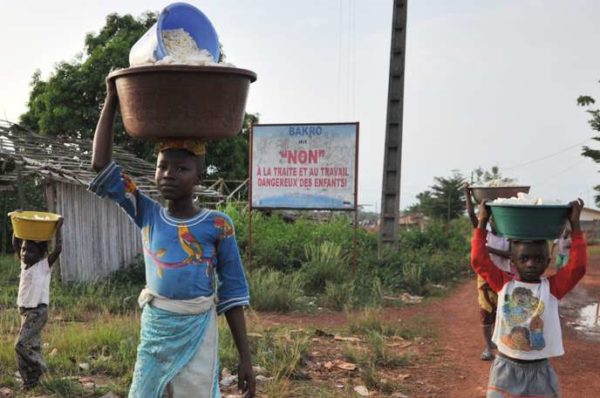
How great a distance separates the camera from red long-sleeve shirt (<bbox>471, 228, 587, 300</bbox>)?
3.34m

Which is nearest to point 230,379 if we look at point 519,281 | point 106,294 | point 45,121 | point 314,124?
point 519,281

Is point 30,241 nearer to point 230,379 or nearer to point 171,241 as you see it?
point 230,379

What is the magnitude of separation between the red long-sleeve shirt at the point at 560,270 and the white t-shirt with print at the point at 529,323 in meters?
0.06

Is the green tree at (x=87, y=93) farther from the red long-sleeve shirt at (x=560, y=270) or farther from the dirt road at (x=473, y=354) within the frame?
the red long-sleeve shirt at (x=560, y=270)

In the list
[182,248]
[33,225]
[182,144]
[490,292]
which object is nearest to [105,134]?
[182,144]

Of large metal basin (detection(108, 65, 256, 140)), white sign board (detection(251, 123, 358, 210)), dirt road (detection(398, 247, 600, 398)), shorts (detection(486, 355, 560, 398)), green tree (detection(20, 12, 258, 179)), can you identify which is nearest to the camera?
large metal basin (detection(108, 65, 256, 140))

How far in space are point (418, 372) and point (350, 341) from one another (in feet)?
3.77

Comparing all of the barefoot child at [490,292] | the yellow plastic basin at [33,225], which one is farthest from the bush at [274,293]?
the yellow plastic basin at [33,225]

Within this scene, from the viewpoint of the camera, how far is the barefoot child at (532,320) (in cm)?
333

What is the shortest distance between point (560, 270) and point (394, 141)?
9784mm

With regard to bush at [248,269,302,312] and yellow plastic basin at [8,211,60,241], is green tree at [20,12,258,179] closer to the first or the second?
bush at [248,269,302,312]

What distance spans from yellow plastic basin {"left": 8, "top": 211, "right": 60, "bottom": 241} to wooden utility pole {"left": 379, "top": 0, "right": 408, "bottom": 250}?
349 inches

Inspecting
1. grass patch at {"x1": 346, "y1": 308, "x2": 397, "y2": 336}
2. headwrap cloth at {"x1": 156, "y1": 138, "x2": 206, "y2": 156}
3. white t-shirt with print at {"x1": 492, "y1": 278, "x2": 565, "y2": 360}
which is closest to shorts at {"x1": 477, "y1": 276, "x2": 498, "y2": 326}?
grass patch at {"x1": 346, "y1": 308, "x2": 397, "y2": 336}

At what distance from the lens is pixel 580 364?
20.8ft
